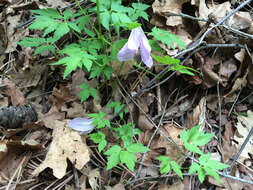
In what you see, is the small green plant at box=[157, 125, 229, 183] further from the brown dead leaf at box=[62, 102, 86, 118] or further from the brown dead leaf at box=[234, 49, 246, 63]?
the brown dead leaf at box=[234, 49, 246, 63]

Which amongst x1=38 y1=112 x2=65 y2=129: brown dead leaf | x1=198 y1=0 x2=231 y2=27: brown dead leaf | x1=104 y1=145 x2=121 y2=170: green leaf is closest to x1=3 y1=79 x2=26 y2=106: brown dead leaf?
x1=38 y1=112 x2=65 y2=129: brown dead leaf

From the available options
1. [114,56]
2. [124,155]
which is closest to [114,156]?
[124,155]

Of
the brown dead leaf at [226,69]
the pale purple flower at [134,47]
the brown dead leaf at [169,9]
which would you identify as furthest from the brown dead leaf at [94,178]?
the brown dead leaf at [169,9]

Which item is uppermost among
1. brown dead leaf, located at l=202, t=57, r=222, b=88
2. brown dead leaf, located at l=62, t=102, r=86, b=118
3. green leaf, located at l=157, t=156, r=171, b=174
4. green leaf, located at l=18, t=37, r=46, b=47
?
green leaf, located at l=18, t=37, r=46, b=47

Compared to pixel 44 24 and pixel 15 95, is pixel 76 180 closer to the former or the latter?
pixel 15 95

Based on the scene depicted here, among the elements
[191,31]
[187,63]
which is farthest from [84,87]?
[191,31]

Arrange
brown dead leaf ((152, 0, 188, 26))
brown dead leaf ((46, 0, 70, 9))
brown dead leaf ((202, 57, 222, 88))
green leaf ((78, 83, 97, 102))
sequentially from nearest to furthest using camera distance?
1. green leaf ((78, 83, 97, 102))
2. brown dead leaf ((202, 57, 222, 88))
3. brown dead leaf ((152, 0, 188, 26))
4. brown dead leaf ((46, 0, 70, 9))

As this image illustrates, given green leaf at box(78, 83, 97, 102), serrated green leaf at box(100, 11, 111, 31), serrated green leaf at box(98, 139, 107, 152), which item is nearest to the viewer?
serrated green leaf at box(98, 139, 107, 152)
